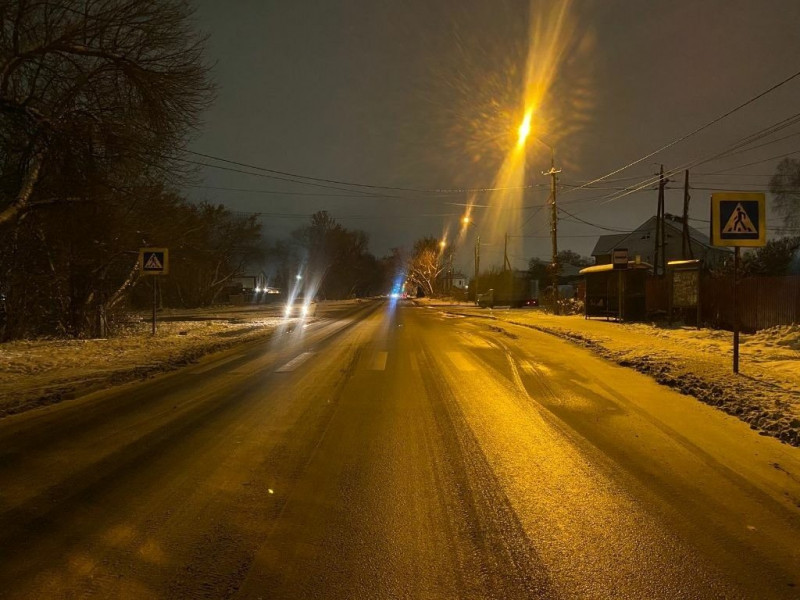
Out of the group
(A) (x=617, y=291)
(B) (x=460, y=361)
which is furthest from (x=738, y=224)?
(A) (x=617, y=291)

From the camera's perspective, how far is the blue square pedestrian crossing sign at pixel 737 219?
9.59 meters

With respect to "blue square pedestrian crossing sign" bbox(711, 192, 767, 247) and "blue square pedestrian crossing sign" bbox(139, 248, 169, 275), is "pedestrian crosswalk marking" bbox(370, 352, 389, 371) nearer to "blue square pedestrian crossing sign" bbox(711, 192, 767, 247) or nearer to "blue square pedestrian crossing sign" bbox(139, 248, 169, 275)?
"blue square pedestrian crossing sign" bbox(711, 192, 767, 247)

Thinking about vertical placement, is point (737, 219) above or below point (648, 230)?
below

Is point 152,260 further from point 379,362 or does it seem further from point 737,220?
point 737,220

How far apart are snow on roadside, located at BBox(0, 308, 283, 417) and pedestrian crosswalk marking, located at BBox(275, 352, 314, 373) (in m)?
2.42

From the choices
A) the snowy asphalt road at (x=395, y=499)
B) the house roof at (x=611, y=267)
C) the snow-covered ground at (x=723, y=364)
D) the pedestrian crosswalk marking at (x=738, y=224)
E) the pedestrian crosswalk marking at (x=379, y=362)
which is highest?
the house roof at (x=611, y=267)

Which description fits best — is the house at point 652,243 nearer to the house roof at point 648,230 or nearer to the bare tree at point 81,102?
the house roof at point 648,230

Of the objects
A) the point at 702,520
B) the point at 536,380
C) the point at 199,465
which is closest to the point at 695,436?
the point at 702,520

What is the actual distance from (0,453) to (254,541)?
3.68 meters

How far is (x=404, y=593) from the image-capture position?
10.2 ft

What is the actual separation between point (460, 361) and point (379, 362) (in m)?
1.80

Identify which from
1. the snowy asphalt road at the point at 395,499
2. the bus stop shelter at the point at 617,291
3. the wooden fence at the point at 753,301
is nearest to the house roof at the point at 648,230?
the bus stop shelter at the point at 617,291

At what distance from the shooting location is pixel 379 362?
12695mm

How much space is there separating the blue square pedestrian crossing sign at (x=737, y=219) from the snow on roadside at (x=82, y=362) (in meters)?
10.7
